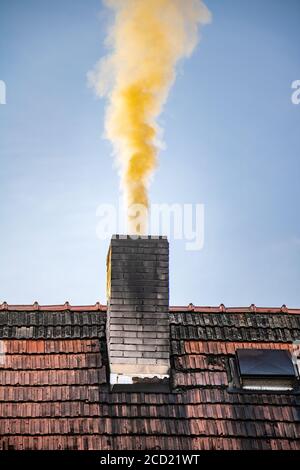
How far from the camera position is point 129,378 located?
35.4ft

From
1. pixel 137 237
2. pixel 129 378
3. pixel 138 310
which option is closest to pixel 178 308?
pixel 138 310

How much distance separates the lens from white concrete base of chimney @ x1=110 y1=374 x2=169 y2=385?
10.8 metres

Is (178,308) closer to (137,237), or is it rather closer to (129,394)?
(137,237)

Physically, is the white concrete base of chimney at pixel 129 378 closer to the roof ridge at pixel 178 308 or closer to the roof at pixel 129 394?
the roof at pixel 129 394

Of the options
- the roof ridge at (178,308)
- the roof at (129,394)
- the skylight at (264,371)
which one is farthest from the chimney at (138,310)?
the skylight at (264,371)

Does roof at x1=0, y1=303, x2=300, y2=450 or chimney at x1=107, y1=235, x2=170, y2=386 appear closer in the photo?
roof at x1=0, y1=303, x2=300, y2=450

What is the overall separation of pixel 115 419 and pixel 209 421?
61.8 inches

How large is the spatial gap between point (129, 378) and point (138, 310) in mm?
1215

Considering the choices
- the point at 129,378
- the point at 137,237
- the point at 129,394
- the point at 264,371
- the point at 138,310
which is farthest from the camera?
the point at 137,237

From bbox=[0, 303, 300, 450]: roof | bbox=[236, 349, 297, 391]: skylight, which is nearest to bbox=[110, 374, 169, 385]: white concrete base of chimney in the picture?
bbox=[0, 303, 300, 450]: roof

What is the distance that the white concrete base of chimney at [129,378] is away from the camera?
35.3 feet

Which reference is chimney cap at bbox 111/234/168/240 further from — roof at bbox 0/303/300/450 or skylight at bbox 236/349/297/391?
skylight at bbox 236/349/297/391
